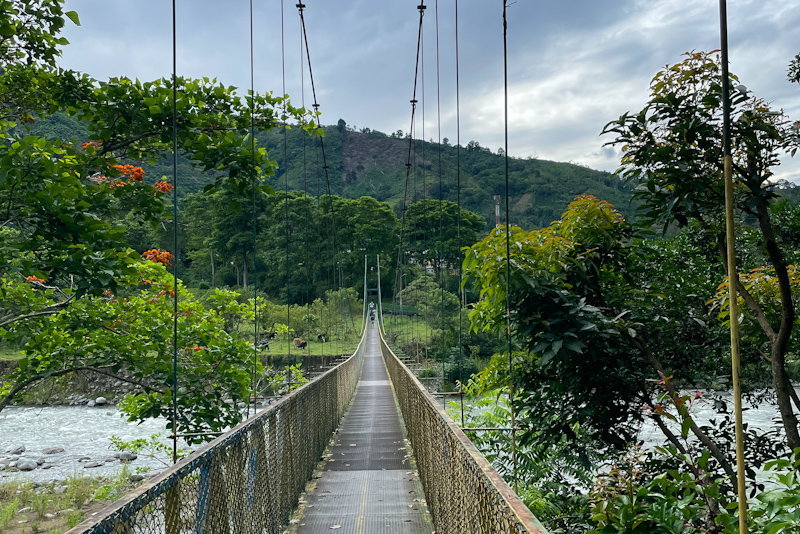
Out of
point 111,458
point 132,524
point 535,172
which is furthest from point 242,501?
point 535,172

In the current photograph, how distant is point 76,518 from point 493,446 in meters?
6.70

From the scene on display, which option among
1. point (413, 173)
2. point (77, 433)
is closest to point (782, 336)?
point (77, 433)

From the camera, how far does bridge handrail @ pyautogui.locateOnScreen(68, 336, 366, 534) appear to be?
4.28ft

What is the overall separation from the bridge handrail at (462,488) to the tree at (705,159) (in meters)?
1.65

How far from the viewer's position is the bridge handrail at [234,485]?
4.28 feet

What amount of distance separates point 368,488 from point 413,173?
5608cm

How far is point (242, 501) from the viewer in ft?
6.99

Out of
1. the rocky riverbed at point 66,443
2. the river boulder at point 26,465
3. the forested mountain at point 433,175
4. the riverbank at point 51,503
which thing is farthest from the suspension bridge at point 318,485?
the river boulder at point 26,465

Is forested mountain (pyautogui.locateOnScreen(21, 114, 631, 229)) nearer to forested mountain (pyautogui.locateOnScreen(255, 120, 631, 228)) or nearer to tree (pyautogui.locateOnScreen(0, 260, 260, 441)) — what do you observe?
forested mountain (pyautogui.locateOnScreen(255, 120, 631, 228))

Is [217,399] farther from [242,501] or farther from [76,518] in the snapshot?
[76,518]

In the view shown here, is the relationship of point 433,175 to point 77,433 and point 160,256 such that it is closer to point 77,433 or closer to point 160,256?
point 77,433

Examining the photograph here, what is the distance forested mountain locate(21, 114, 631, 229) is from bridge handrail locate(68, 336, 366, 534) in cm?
273

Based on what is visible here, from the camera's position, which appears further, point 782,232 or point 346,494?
point 782,232

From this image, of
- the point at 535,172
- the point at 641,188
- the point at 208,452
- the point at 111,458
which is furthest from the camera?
the point at 535,172
